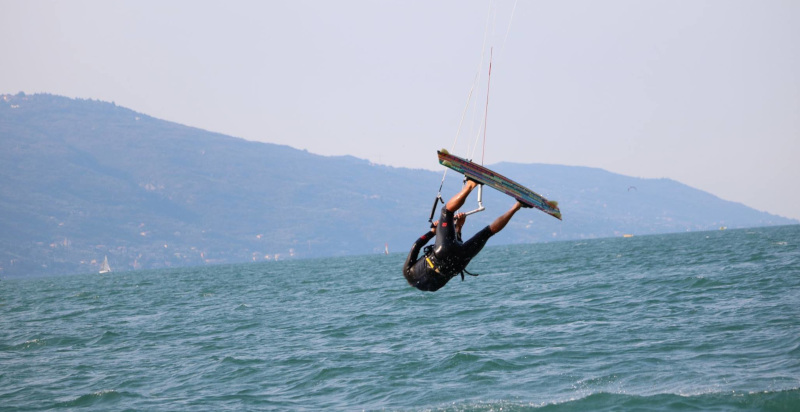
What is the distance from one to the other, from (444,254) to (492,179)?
1.76 meters

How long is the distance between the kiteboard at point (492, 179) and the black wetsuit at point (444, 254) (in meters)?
0.87

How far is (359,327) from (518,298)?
28.6ft

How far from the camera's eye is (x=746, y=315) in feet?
75.9

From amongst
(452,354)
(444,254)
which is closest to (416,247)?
(444,254)

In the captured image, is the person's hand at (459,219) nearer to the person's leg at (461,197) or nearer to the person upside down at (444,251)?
the person upside down at (444,251)

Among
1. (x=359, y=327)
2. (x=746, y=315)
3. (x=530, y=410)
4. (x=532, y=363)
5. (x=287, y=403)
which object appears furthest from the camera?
(x=359, y=327)

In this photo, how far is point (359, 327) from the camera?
A: 1083 inches

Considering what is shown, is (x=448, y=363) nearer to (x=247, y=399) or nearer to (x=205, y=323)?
(x=247, y=399)

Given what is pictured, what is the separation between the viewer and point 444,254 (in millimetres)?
13117

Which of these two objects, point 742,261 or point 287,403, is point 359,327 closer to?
point 287,403

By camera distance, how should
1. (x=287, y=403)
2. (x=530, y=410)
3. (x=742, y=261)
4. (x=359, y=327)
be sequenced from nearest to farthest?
(x=530, y=410)
(x=287, y=403)
(x=359, y=327)
(x=742, y=261)

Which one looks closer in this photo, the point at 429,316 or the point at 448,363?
the point at 448,363

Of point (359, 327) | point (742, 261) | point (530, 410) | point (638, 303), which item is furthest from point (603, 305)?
point (742, 261)

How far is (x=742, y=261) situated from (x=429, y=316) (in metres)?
25.7
